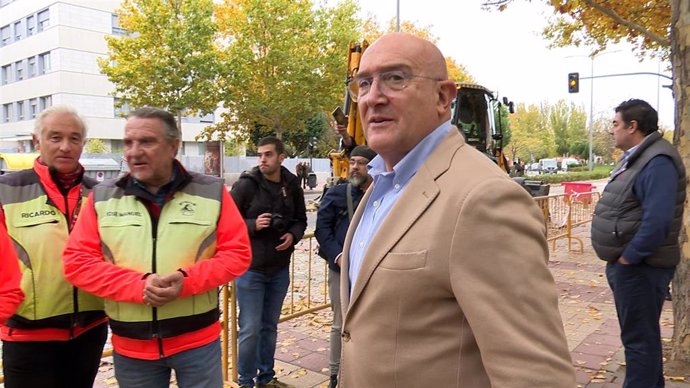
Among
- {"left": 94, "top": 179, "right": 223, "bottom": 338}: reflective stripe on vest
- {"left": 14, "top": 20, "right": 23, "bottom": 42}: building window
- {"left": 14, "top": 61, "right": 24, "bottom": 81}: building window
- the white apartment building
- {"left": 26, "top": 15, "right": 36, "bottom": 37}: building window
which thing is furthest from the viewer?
{"left": 14, "top": 61, "right": 24, "bottom": 81}: building window

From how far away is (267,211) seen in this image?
13.9 ft

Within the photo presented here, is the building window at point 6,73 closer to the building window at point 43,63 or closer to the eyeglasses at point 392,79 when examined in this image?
the building window at point 43,63

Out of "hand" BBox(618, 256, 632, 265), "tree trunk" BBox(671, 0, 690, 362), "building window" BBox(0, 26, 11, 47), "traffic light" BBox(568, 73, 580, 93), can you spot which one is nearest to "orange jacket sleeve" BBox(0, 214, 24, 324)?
"hand" BBox(618, 256, 632, 265)

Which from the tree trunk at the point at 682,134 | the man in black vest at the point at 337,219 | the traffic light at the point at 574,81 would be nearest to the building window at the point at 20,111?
the traffic light at the point at 574,81

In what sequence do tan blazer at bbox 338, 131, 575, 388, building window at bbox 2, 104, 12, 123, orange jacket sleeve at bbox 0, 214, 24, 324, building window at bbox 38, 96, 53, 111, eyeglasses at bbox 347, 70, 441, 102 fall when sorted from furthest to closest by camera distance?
building window at bbox 2, 104, 12, 123 → building window at bbox 38, 96, 53, 111 → orange jacket sleeve at bbox 0, 214, 24, 324 → eyeglasses at bbox 347, 70, 441, 102 → tan blazer at bbox 338, 131, 575, 388

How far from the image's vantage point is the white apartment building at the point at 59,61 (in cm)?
4034

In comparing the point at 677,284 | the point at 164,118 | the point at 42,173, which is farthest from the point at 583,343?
the point at 42,173

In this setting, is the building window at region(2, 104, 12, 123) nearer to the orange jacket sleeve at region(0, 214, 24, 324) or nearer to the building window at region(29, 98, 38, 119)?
the building window at region(29, 98, 38, 119)

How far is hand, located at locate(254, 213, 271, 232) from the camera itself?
4082mm

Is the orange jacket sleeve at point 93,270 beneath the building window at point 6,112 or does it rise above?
beneath

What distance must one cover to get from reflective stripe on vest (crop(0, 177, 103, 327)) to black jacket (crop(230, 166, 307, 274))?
5.26 ft

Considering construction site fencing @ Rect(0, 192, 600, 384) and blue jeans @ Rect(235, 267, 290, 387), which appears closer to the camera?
blue jeans @ Rect(235, 267, 290, 387)

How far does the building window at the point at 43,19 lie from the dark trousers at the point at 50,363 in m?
46.4

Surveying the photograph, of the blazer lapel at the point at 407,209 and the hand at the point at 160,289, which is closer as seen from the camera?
the blazer lapel at the point at 407,209
